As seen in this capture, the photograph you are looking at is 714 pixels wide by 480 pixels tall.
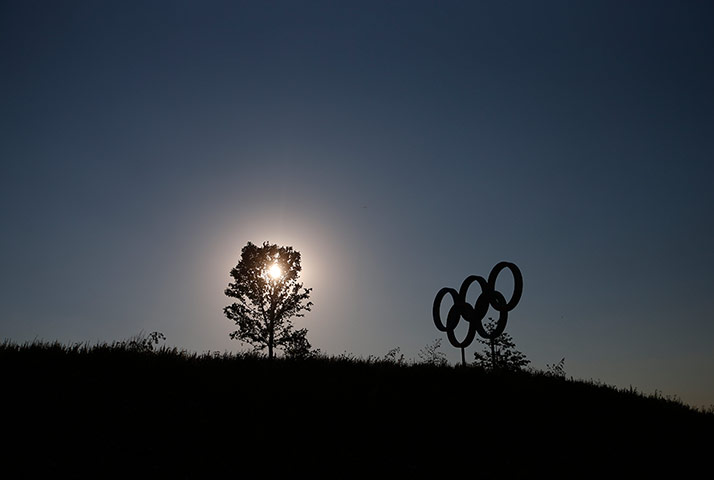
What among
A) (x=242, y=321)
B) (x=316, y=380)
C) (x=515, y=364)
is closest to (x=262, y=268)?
(x=242, y=321)

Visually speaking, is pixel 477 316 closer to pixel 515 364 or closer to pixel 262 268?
pixel 515 364

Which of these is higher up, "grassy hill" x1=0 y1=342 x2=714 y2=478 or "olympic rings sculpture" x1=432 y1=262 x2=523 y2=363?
"olympic rings sculpture" x1=432 y1=262 x2=523 y2=363

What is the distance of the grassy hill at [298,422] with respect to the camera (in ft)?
35.3

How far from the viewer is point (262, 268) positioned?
131 feet

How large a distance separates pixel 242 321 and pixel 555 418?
26.9 metres

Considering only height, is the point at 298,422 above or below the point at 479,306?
below

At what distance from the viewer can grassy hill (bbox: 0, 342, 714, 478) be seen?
10.8m

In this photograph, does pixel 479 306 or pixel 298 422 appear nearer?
pixel 298 422

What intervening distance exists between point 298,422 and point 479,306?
11670mm

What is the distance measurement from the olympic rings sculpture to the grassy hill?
3539mm

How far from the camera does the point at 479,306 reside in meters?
22.5

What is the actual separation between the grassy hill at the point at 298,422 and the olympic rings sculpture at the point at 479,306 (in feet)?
11.6

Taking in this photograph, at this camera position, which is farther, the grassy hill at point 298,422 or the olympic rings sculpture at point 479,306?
the olympic rings sculpture at point 479,306

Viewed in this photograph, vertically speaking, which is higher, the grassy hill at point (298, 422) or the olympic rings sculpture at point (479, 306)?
the olympic rings sculpture at point (479, 306)
